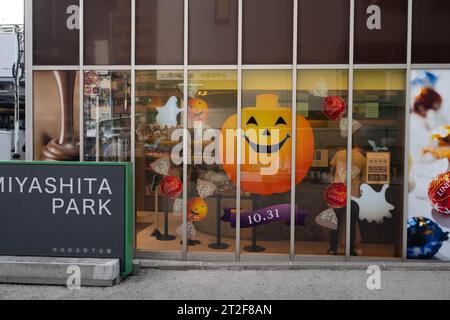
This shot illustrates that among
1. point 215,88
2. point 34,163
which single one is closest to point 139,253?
point 34,163

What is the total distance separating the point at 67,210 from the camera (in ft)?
22.4

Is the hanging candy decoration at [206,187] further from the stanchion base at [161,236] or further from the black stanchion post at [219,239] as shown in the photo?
the stanchion base at [161,236]

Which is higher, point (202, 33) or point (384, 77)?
point (202, 33)

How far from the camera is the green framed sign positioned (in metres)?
6.77

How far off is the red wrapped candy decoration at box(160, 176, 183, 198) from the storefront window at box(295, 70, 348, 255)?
76.7 inches

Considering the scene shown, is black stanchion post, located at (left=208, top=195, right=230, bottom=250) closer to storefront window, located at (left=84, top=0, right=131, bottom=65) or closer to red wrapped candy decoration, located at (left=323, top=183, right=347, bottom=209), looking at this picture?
red wrapped candy decoration, located at (left=323, top=183, right=347, bottom=209)

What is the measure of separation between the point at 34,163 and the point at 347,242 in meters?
4.90

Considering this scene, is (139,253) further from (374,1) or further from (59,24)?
(374,1)

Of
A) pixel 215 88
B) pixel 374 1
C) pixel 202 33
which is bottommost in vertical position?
pixel 215 88

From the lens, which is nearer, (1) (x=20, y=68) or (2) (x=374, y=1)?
(2) (x=374, y=1)

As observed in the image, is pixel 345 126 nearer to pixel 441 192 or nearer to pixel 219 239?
pixel 441 192
